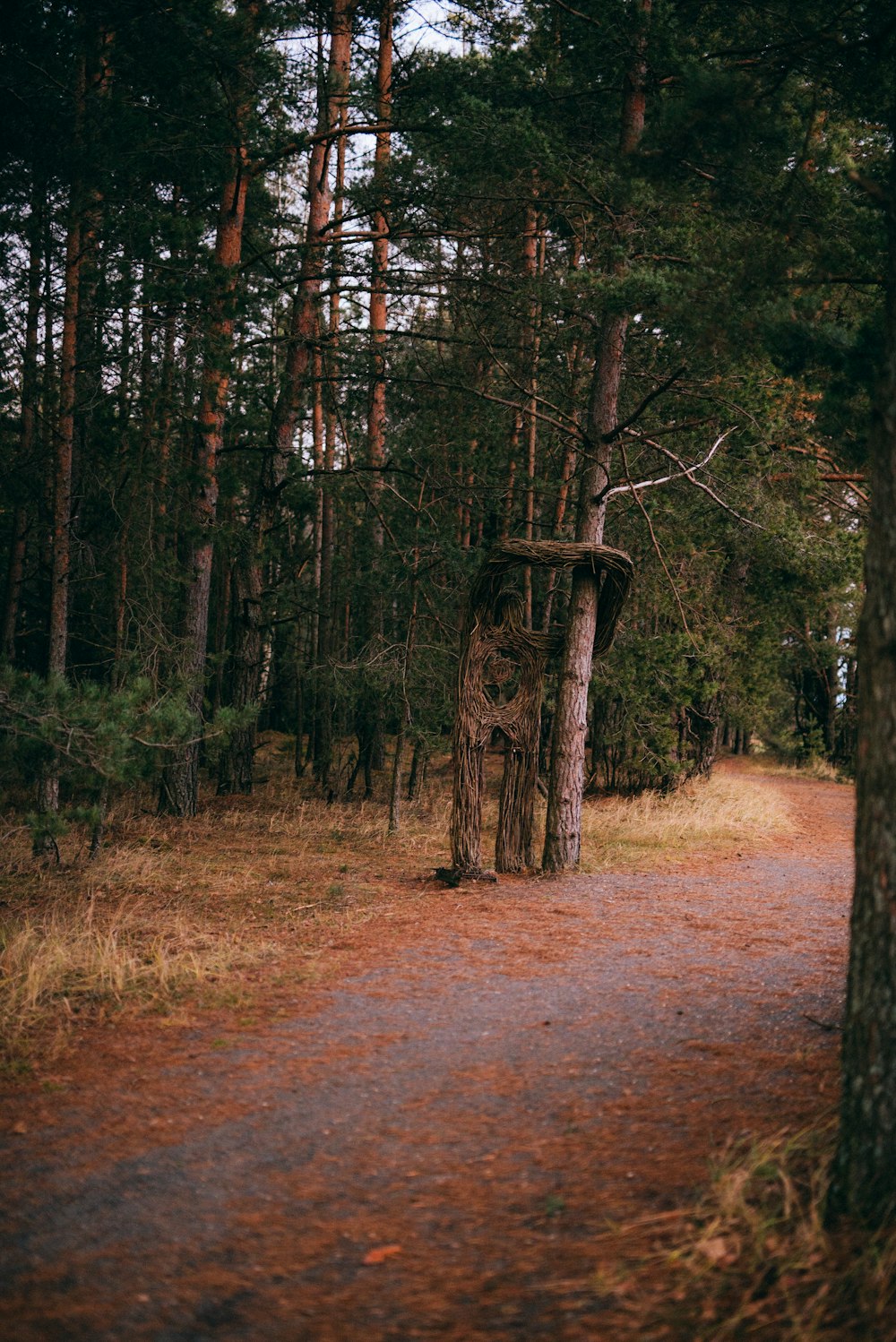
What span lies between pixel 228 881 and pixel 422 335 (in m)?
6.48

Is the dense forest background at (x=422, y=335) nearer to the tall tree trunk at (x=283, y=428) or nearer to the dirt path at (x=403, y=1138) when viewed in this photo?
the tall tree trunk at (x=283, y=428)

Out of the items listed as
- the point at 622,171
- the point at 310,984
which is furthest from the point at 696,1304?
the point at 622,171

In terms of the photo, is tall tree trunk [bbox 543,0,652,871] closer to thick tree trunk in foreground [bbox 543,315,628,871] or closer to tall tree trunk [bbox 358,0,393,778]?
thick tree trunk in foreground [bbox 543,315,628,871]

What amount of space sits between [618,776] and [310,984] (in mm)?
11940

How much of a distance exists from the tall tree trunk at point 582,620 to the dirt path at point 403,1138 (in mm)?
3038

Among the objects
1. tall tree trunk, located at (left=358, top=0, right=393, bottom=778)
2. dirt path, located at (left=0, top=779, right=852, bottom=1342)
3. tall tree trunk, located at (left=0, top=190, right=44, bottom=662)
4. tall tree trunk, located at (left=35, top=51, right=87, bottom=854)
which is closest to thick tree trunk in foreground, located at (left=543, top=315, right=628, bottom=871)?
tall tree trunk, located at (left=358, top=0, right=393, bottom=778)

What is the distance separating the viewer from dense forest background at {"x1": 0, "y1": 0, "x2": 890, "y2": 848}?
689 cm

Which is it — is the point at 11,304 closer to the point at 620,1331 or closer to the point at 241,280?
the point at 241,280

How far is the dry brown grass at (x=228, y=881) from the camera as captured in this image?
627 cm

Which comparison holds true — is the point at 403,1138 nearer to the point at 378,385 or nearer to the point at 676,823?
the point at 676,823

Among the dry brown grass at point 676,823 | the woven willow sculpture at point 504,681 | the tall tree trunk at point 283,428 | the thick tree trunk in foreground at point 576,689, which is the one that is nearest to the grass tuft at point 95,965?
the woven willow sculpture at point 504,681

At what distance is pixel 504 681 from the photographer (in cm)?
1000

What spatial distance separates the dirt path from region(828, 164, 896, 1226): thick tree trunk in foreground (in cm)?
63

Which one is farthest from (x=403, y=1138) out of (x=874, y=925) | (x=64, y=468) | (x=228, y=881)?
(x=64, y=468)
